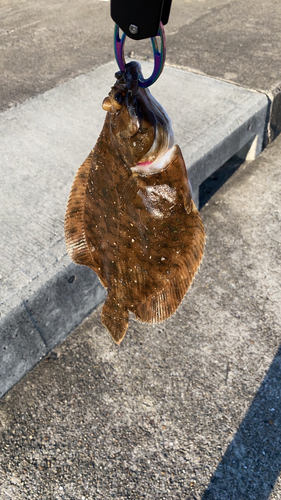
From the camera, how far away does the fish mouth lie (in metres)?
1.17

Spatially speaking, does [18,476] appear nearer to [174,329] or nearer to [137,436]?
[137,436]

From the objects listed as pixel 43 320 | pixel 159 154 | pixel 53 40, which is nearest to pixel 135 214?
pixel 159 154

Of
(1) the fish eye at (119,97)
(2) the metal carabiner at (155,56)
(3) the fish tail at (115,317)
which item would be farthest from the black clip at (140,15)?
(3) the fish tail at (115,317)

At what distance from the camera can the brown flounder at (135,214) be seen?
3.85ft

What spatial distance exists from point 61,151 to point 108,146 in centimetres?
228

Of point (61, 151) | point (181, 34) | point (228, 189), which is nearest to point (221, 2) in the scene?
point (181, 34)

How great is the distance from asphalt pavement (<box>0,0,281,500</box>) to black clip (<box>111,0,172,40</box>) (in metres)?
1.65

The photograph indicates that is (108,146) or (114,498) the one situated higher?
(108,146)

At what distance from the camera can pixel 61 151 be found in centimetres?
350

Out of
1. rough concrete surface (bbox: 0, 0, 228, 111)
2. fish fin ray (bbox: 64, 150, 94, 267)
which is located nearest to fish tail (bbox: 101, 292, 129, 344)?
fish fin ray (bbox: 64, 150, 94, 267)

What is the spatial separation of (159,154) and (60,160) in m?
2.36

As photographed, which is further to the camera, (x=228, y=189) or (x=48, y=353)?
(x=228, y=189)

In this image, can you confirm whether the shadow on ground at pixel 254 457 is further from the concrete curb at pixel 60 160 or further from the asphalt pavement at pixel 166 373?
the concrete curb at pixel 60 160

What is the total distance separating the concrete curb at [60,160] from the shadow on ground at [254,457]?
48.1 inches
